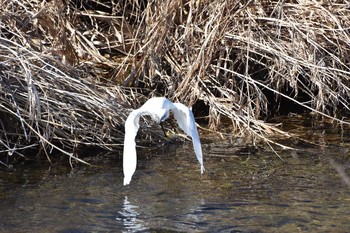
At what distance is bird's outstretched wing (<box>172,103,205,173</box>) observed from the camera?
177 inches

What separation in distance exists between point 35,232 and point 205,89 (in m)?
2.64

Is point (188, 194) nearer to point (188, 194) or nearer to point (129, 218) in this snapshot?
point (188, 194)

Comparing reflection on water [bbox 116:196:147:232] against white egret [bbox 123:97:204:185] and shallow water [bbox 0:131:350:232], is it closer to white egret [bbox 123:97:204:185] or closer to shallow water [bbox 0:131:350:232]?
shallow water [bbox 0:131:350:232]

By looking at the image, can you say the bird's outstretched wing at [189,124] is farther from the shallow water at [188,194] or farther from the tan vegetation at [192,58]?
the tan vegetation at [192,58]

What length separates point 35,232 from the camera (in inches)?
170

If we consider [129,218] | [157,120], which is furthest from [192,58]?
[129,218]

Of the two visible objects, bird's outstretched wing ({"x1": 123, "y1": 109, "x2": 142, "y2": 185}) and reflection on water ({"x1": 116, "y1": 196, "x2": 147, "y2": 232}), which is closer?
bird's outstretched wing ({"x1": 123, "y1": 109, "x2": 142, "y2": 185})

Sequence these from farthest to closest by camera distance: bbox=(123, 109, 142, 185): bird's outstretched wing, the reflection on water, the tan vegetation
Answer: the tan vegetation < the reflection on water < bbox=(123, 109, 142, 185): bird's outstretched wing

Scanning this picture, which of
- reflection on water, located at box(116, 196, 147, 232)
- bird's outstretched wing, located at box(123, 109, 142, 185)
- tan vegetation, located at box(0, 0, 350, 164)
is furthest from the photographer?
tan vegetation, located at box(0, 0, 350, 164)

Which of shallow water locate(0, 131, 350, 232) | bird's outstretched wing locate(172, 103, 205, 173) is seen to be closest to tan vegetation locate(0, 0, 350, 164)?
shallow water locate(0, 131, 350, 232)

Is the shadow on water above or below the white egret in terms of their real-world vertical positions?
below

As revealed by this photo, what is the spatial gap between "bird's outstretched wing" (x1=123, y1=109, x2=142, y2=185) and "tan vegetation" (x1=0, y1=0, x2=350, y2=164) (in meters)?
1.16

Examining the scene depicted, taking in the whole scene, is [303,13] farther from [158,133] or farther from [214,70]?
[158,133]

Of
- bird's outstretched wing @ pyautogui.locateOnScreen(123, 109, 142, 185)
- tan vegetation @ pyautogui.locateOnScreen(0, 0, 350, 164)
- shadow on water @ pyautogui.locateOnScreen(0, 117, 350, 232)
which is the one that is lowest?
shadow on water @ pyautogui.locateOnScreen(0, 117, 350, 232)
